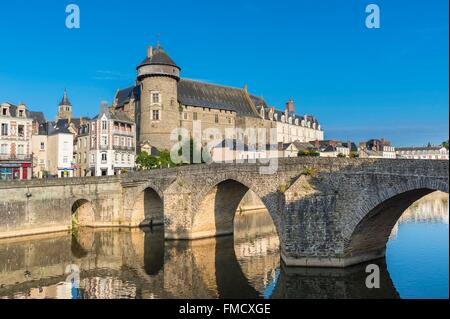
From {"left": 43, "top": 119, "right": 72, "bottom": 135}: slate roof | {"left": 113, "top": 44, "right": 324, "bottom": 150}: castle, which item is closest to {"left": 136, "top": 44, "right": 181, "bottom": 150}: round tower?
{"left": 113, "top": 44, "right": 324, "bottom": 150}: castle

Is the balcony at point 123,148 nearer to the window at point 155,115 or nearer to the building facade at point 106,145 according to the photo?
the building facade at point 106,145

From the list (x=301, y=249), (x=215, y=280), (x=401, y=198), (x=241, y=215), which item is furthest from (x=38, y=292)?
(x=241, y=215)

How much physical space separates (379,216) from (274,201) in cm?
643

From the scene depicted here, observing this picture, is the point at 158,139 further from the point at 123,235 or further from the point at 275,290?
the point at 275,290

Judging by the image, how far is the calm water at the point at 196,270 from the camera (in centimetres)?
1900

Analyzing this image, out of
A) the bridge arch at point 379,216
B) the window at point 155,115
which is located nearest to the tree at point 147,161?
the window at point 155,115

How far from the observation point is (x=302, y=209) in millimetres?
21938

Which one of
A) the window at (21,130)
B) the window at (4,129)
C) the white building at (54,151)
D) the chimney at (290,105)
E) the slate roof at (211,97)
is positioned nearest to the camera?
the window at (4,129)

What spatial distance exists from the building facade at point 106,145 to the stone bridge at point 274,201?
9.21 metres

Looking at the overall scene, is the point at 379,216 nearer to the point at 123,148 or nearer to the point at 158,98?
the point at 123,148

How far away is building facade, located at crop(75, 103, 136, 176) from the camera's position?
160 feet

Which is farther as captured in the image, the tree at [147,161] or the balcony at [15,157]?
the tree at [147,161]

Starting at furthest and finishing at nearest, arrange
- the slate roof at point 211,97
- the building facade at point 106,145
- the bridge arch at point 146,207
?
the slate roof at point 211,97 < the building facade at point 106,145 < the bridge arch at point 146,207

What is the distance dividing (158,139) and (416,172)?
4267cm
